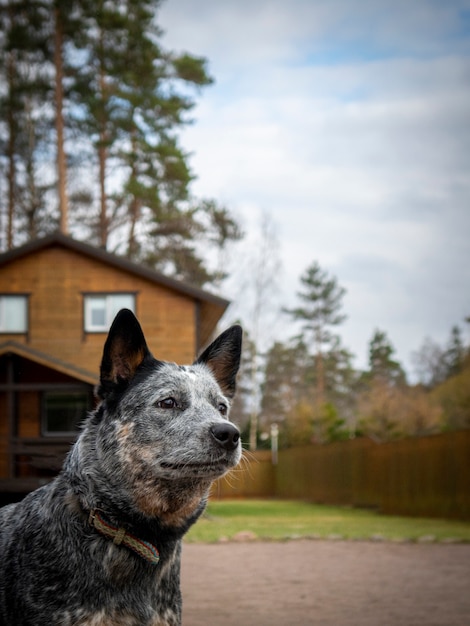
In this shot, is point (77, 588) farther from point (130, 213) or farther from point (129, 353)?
point (130, 213)

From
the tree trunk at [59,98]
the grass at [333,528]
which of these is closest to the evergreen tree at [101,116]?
the tree trunk at [59,98]

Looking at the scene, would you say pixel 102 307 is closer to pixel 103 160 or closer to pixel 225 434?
pixel 103 160

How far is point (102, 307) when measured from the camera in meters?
24.3

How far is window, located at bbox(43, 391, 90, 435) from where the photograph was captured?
2375 centimetres

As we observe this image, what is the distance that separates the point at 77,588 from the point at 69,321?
2105 cm

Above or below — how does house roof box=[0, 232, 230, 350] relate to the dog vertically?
above

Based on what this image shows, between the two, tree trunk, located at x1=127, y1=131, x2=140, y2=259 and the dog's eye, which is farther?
tree trunk, located at x1=127, y1=131, x2=140, y2=259

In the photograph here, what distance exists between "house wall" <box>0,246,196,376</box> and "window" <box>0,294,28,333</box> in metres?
0.20

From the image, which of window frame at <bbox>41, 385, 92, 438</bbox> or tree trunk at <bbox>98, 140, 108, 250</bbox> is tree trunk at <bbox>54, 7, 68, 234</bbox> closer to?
tree trunk at <bbox>98, 140, 108, 250</bbox>

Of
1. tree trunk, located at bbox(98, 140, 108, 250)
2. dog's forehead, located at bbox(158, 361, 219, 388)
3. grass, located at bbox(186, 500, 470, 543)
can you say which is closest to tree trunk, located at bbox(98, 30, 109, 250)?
tree trunk, located at bbox(98, 140, 108, 250)

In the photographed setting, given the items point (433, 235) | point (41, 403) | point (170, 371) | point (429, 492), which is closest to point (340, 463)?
point (429, 492)

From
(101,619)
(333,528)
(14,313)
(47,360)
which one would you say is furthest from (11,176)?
(101,619)

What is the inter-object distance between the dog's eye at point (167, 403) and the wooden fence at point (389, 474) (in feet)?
27.3

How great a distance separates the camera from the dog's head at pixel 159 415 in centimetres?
356
